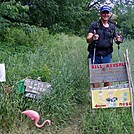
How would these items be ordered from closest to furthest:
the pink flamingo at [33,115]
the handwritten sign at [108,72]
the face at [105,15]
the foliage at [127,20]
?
the pink flamingo at [33,115] → the handwritten sign at [108,72] → the face at [105,15] → the foliage at [127,20]

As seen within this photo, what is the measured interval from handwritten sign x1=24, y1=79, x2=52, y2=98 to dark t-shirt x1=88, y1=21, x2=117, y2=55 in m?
0.97

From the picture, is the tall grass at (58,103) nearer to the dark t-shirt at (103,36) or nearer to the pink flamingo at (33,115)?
the pink flamingo at (33,115)

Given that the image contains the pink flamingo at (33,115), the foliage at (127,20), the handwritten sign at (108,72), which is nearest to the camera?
the pink flamingo at (33,115)

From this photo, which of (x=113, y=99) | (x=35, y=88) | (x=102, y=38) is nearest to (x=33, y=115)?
(x=35, y=88)

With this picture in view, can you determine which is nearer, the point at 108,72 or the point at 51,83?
the point at 108,72

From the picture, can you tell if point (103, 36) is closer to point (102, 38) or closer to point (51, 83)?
point (102, 38)

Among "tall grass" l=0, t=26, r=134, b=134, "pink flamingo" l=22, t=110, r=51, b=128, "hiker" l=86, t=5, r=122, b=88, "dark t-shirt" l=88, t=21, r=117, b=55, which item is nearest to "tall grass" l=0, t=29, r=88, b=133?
"tall grass" l=0, t=26, r=134, b=134

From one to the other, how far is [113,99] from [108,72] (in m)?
0.43

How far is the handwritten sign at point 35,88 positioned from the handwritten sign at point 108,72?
726 mm

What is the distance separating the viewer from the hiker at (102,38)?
405cm

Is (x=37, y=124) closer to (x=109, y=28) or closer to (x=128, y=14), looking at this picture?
(x=109, y=28)

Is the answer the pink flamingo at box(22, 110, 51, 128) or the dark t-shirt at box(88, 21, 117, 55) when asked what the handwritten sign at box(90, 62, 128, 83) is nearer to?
the dark t-shirt at box(88, 21, 117, 55)

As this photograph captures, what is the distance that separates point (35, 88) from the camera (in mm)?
4023

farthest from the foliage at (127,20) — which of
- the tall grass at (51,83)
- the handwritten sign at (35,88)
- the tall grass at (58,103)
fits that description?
the handwritten sign at (35,88)
